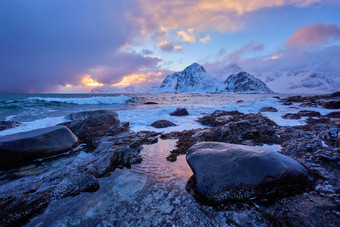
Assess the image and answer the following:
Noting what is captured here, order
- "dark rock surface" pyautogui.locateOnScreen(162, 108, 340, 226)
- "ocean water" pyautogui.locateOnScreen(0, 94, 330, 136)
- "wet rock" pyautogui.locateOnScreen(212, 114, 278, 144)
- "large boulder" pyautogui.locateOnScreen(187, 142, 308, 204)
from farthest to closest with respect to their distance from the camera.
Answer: "ocean water" pyautogui.locateOnScreen(0, 94, 330, 136) < "wet rock" pyautogui.locateOnScreen(212, 114, 278, 144) < "large boulder" pyautogui.locateOnScreen(187, 142, 308, 204) < "dark rock surface" pyautogui.locateOnScreen(162, 108, 340, 226)

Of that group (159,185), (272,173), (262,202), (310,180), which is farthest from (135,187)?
(310,180)

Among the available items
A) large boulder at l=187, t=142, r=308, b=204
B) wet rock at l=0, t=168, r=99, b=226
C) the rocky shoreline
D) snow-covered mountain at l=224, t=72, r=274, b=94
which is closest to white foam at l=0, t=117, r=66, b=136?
the rocky shoreline

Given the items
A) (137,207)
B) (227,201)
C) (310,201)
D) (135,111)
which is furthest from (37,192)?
(135,111)

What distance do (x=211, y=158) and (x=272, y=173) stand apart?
127 cm

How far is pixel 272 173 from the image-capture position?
2.91m

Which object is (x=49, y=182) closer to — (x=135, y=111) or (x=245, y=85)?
(x=135, y=111)

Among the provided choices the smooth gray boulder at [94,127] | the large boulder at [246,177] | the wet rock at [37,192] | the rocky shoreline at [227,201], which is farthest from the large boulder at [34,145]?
the large boulder at [246,177]

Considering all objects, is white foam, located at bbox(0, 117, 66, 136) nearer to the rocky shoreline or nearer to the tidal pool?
the rocky shoreline

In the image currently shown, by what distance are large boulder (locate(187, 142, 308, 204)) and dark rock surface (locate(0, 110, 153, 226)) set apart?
94.5 inches

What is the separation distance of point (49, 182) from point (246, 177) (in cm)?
458

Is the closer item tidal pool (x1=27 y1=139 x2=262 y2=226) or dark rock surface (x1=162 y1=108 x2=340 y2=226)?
dark rock surface (x1=162 y1=108 x2=340 y2=226)

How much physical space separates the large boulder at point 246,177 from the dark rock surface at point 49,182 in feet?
7.88

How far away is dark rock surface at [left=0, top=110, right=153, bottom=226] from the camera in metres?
2.61

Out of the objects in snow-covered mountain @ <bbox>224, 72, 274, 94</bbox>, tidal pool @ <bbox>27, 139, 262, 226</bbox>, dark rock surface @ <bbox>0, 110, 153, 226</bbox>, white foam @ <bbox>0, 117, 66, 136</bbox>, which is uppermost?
snow-covered mountain @ <bbox>224, 72, 274, 94</bbox>
